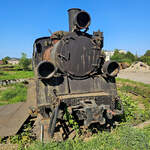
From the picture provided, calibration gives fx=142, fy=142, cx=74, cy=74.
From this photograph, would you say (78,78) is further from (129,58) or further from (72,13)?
(129,58)

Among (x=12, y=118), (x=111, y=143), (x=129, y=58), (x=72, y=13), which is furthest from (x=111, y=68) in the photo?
(x=129, y=58)

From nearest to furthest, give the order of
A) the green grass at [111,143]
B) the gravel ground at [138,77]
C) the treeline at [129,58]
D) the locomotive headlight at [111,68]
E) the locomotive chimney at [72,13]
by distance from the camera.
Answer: the green grass at [111,143] < the locomotive headlight at [111,68] < the locomotive chimney at [72,13] < the gravel ground at [138,77] < the treeline at [129,58]

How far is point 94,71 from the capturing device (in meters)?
4.56

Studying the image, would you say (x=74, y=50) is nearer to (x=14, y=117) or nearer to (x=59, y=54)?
(x=59, y=54)

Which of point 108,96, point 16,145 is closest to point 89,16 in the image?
point 108,96

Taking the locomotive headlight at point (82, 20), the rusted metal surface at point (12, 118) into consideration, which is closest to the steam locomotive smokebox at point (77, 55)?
the locomotive headlight at point (82, 20)

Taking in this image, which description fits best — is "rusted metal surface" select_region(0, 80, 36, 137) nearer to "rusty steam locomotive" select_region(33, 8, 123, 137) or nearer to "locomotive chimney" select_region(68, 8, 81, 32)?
"rusty steam locomotive" select_region(33, 8, 123, 137)

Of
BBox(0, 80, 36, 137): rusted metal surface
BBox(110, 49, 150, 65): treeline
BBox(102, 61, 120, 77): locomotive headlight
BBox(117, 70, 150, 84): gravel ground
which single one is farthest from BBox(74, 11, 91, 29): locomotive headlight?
BBox(110, 49, 150, 65): treeline

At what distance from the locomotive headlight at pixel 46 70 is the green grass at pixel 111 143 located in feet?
5.35

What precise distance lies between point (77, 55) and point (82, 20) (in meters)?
1.07

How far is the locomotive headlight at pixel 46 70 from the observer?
3645 millimetres

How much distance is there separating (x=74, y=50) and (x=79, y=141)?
252cm

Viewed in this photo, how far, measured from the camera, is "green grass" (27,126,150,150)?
10.3 ft

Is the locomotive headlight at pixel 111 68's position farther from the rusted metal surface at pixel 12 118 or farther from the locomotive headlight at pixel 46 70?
the rusted metal surface at pixel 12 118
